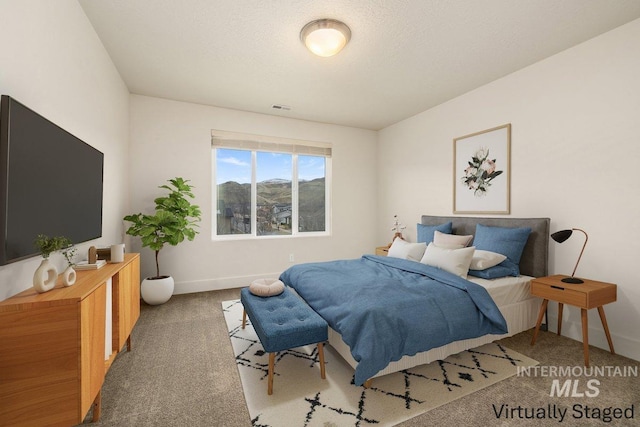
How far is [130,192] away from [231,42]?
2.49 metres

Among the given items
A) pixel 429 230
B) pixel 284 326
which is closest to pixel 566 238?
pixel 429 230


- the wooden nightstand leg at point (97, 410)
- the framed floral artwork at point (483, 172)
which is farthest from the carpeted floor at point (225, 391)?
the framed floral artwork at point (483, 172)

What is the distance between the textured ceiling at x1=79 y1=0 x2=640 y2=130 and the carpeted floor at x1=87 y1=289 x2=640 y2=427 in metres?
2.74

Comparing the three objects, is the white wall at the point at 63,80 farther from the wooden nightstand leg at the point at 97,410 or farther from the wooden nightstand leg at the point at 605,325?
the wooden nightstand leg at the point at 605,325

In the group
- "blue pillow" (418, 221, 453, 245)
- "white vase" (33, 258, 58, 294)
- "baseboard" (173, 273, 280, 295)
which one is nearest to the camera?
"white vase" (33, 258, 58, 294)

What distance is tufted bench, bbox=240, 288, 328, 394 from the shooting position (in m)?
1.93

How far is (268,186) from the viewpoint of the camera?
4.91 m

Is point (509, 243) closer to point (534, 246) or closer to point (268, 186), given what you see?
point (534, 246)

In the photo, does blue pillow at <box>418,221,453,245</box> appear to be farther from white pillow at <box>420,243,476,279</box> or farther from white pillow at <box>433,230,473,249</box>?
white pillow at <box>420,243,476,279</box>

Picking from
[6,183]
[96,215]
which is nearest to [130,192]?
[96,215]

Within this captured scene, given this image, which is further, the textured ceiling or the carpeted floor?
the textured ceiling

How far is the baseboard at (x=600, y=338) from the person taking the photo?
7.93 feet

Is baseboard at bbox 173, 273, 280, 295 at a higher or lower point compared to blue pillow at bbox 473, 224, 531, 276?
lower

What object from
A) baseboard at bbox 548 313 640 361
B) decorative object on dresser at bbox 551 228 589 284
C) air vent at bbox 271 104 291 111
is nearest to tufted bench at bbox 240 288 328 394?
decorative object on dresser at bbox 551 228 589 284
